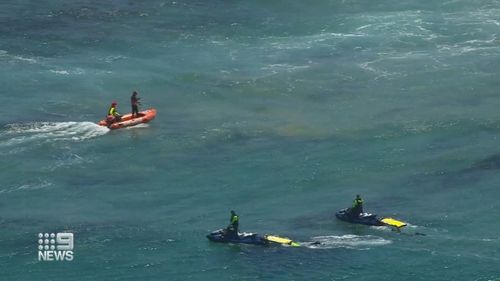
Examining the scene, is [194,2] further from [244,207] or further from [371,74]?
[244,207]

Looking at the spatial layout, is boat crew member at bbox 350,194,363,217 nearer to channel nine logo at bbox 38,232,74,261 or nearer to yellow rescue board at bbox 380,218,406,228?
yellow rescue board at bbox 380,218,406,228

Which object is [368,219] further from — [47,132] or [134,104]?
[47,132]

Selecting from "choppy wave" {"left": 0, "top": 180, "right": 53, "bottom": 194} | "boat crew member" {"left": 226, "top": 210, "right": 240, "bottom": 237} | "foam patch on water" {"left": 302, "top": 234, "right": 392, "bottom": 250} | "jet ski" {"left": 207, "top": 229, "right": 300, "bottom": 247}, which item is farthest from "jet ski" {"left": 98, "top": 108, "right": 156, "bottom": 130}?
"foam patch on water" {"left": 302, "top": 234, "right": 392, "bottom": 250}

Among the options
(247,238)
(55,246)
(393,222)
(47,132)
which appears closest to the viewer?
(247,238)

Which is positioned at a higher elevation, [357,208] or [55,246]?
[357,208]

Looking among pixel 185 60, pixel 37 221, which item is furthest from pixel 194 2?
pixel 37 221

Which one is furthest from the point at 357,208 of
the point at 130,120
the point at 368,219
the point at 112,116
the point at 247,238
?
the point at 112,116
